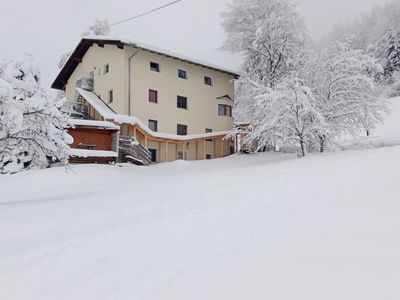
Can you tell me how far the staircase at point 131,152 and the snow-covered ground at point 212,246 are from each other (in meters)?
11.5

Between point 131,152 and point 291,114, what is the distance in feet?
29.0

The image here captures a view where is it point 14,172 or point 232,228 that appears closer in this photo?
point 232,228

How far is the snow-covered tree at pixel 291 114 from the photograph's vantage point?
1563 centimetres

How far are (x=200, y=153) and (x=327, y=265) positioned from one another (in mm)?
21909

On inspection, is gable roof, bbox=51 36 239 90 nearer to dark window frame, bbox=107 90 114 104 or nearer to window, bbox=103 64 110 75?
window, bbox=103 64 110 75

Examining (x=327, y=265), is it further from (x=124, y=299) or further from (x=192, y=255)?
(x=124, y=299)

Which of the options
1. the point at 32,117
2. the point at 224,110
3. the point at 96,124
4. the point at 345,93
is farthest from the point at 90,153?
the point at 224,110

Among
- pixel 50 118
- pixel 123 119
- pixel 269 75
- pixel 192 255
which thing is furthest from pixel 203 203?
pixel 269 75

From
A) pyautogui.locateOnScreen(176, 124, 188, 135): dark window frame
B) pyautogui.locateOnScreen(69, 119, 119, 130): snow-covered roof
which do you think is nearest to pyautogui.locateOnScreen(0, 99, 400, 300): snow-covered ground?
pyautogui.locateOnScreen(69, 119, 119, 130): snow-covered roof

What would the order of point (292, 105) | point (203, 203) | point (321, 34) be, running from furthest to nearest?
point (321, 34), point (292, 105), point (203, 203)

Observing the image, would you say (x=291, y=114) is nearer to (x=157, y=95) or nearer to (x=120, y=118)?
(x=120, y=118)

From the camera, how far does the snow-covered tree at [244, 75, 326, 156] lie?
51.3ft

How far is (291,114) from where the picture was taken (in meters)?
16.4

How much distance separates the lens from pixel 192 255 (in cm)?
394
